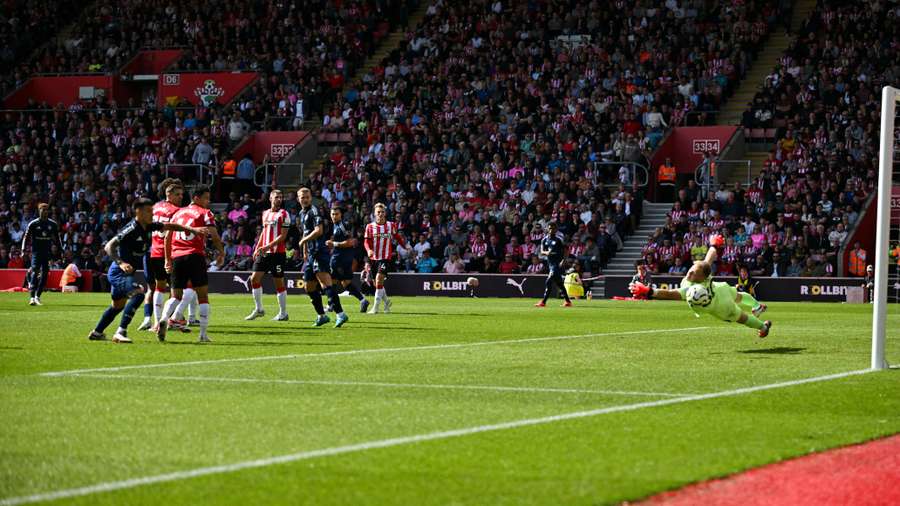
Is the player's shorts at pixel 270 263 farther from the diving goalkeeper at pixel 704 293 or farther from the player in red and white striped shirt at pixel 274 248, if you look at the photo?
the diving goalkeeper at pixel 704 293

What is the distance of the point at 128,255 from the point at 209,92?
121ft

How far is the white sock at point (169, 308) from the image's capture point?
1681 cm

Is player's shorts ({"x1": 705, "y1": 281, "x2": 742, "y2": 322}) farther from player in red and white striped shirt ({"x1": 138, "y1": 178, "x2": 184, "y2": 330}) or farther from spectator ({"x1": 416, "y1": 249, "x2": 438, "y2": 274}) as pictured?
spectator ({"x1": 416, "y1": 249, "x2": 438, "y2": 274})

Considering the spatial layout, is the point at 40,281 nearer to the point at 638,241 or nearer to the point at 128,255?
the point at 128,255

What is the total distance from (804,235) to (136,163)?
25049 mm

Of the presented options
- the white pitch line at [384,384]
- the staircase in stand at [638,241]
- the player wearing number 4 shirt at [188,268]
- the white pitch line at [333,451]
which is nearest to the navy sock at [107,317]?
the player wearing number 4 shirt at [188,268]

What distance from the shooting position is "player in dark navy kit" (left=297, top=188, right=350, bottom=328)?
20953mm

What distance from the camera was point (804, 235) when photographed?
118 feet

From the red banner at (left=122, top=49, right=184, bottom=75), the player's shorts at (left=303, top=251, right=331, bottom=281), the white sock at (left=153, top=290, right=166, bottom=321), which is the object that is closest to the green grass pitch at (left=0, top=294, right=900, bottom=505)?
the white sock at (left=153, top=290, right=166, bottom=321)

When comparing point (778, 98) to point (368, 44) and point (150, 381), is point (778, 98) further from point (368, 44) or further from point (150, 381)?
point (150, 381)

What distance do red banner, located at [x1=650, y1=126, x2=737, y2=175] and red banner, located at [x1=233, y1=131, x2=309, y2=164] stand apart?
13791mm

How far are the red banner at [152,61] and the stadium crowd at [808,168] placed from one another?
965 inches

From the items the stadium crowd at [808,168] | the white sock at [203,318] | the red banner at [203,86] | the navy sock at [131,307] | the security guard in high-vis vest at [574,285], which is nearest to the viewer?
the navy sock at [131,307]

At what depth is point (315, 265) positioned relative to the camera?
70.9 feet
